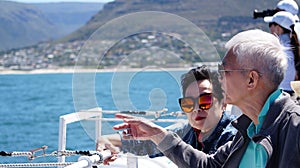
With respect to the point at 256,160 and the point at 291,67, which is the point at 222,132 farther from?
the point at 291,67

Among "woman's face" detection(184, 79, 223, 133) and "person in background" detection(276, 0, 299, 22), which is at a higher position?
"person in background" detection(276, 0, 299, 22)

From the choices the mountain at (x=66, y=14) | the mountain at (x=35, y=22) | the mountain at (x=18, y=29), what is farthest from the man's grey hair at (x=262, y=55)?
the mountain at (x=66, y=14)

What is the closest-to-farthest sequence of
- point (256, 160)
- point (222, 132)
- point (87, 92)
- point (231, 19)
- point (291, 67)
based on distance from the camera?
point (256, 160)
point (87, 92)
point (222, 132)
point (291, 67)
point (231, 19)

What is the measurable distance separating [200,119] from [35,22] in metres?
83.8

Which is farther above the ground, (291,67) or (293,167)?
(291,67)

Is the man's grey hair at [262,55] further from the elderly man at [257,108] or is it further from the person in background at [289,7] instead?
the person in background at [289,7]

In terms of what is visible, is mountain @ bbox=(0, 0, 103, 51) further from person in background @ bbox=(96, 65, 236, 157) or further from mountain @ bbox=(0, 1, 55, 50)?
person in background @ bbox=(96, 65, 236, 157)

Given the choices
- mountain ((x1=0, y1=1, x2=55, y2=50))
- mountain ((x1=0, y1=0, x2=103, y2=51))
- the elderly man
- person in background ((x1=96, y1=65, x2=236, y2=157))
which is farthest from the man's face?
mountain ((x1=0, y1=0, x2=103, y2=51))

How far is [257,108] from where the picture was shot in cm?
190

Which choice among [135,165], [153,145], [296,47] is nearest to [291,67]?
[296,47]

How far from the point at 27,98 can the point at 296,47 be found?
3995 cm

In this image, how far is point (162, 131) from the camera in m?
2.04

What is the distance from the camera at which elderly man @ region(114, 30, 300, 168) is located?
5.90ft

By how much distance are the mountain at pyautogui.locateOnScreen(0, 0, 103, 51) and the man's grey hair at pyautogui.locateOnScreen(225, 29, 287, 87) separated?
4186cm
